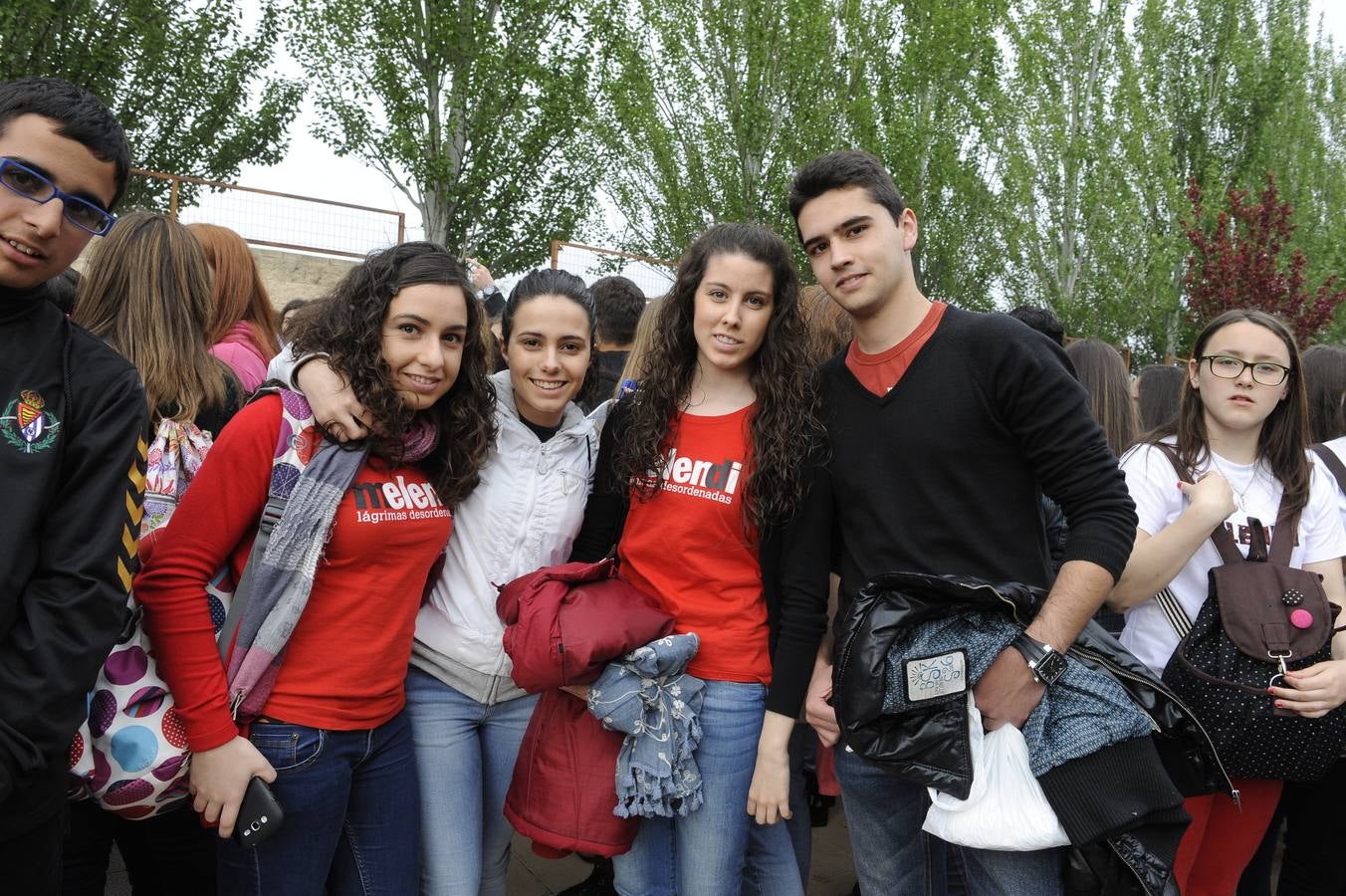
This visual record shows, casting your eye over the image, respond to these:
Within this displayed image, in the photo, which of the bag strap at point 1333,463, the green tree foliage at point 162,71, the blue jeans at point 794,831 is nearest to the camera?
the blue jeans at point 794,831

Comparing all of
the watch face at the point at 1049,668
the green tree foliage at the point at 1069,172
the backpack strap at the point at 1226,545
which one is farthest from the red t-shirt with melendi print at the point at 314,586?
the green tree foliage at the point at 1069,172

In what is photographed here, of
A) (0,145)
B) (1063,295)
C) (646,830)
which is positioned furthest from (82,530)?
(1063,295)

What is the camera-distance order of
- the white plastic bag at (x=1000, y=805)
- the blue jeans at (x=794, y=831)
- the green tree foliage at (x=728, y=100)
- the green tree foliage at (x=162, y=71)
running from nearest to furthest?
the white plastic bag at (x=1000, y=805), the blue jeans at (x=794, y=831), the green tree foliage at (x=162, y=71), the green tree foliage at (x=728, y=100)

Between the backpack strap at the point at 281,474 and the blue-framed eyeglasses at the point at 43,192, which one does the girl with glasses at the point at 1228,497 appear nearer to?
the backpack strap at the point at 281,474

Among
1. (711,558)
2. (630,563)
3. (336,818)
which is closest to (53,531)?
(336,818)

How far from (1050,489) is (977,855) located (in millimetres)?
819

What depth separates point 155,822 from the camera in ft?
7.05

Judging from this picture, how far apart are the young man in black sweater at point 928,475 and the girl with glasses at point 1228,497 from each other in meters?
0.62

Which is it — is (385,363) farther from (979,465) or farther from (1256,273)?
(1256,273)

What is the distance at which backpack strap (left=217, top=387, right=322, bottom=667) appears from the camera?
183cm

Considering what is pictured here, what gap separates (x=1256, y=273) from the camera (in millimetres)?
12742

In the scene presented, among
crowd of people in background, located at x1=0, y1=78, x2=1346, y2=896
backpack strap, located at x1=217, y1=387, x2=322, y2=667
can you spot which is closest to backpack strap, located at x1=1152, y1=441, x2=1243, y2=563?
crowd of people in background, located at x1=0, y1=78, x2=1346, y2=896

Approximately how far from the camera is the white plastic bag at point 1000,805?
5.46ft

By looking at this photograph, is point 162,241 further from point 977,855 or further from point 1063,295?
point 1063,295
